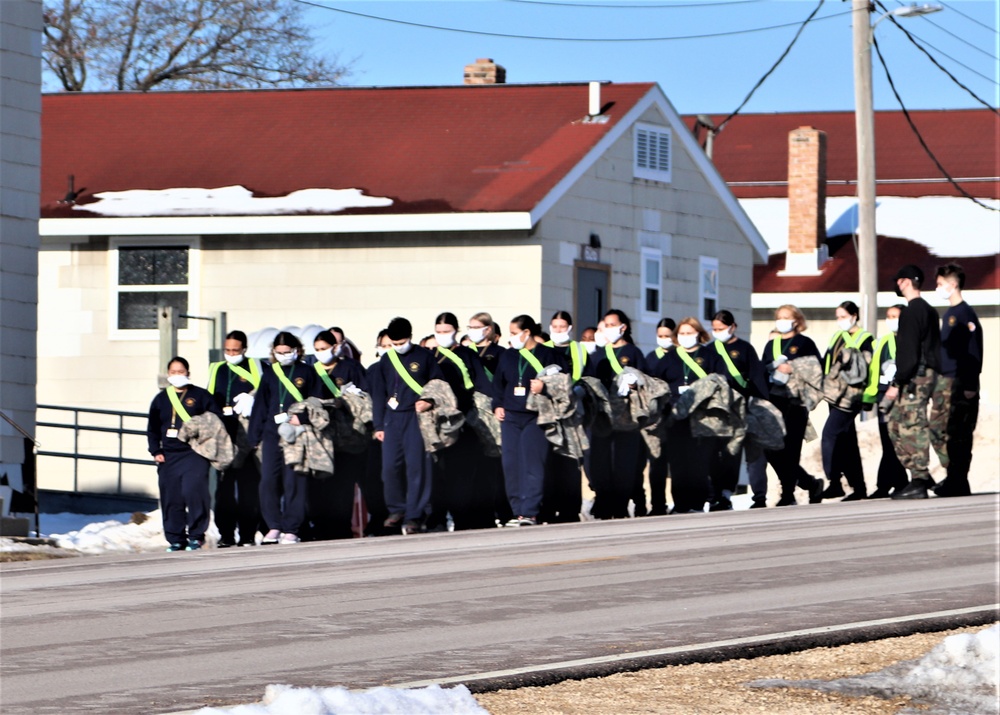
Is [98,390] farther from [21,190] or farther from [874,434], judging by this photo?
[874,434]

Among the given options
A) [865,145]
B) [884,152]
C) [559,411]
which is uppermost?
[884,152]

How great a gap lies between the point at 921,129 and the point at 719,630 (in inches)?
1683

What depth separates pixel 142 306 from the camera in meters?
28.2

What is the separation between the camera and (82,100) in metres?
32.3

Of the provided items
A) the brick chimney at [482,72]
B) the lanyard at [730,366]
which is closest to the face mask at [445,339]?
the lanyard at [730,366]

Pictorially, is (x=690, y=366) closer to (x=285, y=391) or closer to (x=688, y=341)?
(x=688, y=341)

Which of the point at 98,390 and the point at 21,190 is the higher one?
the point at 21,190

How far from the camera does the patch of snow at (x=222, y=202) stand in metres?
27.7

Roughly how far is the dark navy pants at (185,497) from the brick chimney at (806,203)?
1023 inches

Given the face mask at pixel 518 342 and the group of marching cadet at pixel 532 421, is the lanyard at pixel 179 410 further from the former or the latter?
the face mask at pixel 518 342

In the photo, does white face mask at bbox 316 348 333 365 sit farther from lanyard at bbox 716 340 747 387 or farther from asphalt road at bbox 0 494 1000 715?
lanyard at bbox 716 340 747 387

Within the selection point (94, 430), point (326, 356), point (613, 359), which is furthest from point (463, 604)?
point (94, 430)

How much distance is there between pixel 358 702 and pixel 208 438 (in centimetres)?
969

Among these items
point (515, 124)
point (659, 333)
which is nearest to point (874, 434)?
point (515, 124)
